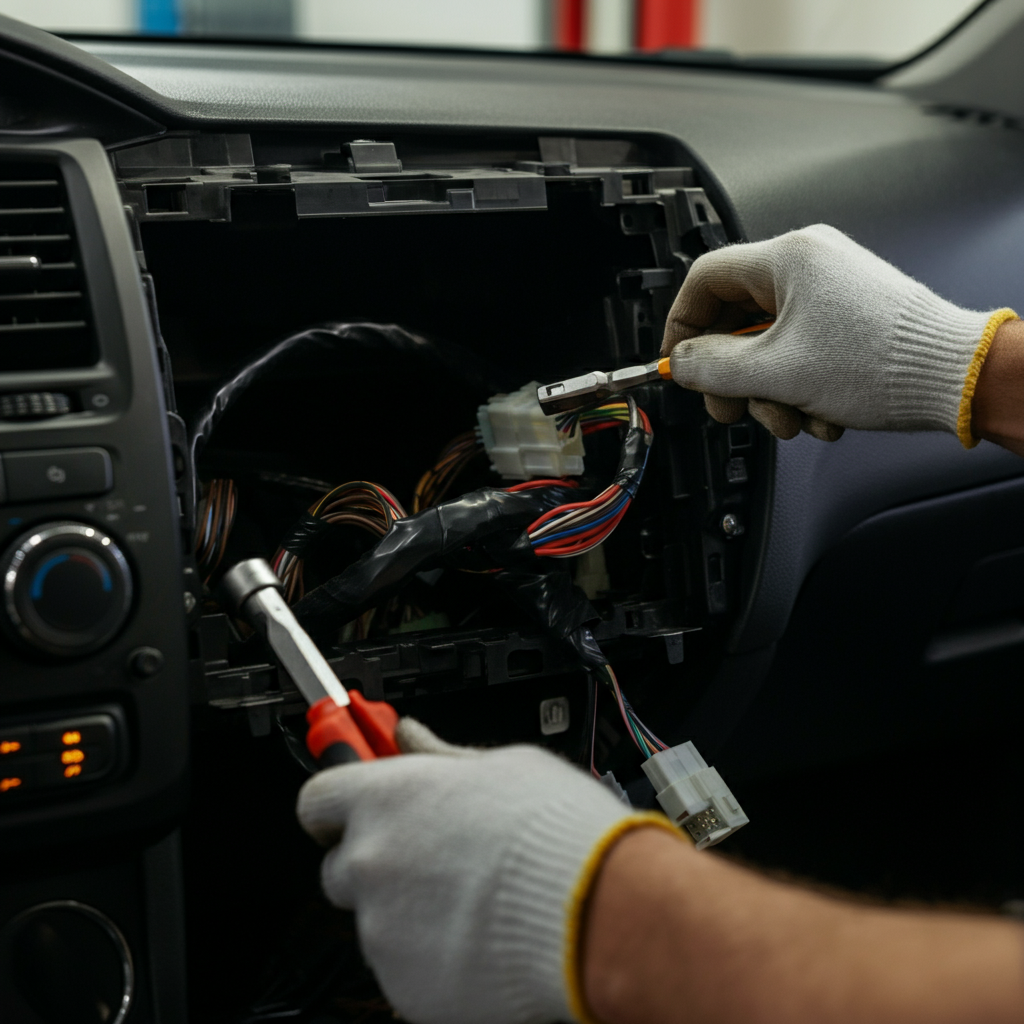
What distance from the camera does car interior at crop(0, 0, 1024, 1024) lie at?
0.79 meters

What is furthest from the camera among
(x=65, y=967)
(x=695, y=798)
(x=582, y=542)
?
(x=582, y=542)

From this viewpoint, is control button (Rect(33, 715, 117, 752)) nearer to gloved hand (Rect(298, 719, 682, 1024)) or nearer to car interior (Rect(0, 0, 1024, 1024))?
car interior (Rect(0, 0, 1024, 1024))

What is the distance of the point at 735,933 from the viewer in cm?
54

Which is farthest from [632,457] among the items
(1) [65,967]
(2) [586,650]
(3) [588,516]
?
(1) [65,967]

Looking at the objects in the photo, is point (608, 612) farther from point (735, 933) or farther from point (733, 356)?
point (735, 933)

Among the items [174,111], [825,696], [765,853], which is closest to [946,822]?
[765,853]

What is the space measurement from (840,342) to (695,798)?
17.4 inches

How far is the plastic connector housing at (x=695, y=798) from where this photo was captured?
94cm

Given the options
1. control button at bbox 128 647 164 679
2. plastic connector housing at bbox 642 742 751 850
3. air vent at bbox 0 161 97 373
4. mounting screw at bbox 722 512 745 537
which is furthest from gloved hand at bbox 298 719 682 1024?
mounting screw at bbox 722 512 745 537

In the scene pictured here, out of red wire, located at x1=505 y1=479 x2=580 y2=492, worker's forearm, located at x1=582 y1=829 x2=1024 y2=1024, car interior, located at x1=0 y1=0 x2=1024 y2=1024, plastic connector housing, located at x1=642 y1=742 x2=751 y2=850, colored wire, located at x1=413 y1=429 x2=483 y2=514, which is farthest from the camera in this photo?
colored wire, located at x1=413 y1=429 x2=483 y2=514

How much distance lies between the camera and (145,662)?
0.78 m

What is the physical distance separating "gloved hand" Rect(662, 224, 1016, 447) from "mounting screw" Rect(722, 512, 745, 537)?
5.9 inches

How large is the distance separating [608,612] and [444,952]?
0.53 meters

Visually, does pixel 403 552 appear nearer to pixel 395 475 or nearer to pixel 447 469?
pixel 447 469
